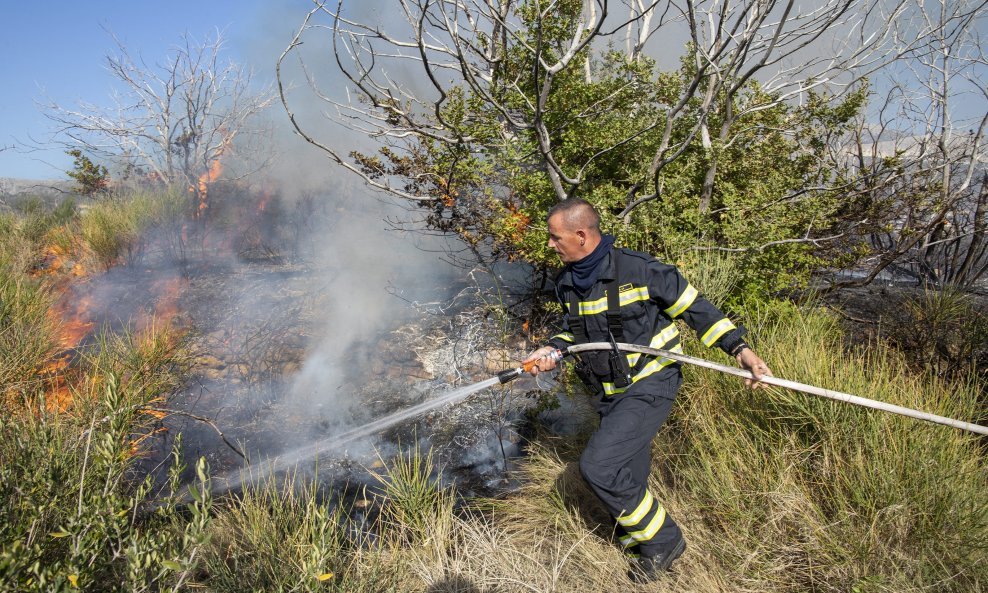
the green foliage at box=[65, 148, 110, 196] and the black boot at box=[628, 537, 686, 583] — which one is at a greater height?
the green foliage at box=[65, 148, 110, 196]

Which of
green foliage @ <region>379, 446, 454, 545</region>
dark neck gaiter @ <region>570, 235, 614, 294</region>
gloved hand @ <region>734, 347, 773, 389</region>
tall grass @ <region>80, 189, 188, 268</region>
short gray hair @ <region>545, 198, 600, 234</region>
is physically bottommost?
green foliage @ <region>379, 446, 454, 545</region>

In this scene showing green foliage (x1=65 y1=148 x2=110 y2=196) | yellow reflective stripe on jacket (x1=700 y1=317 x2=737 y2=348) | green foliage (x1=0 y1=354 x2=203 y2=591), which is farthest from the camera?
green foliage (x1=65 y1=148 x2=110 y2=196)

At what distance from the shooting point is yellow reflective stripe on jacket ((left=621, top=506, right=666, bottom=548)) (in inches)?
93.7

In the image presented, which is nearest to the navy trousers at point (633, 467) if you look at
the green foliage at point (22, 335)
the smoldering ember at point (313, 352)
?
the smoldering ember at point (313, 352)

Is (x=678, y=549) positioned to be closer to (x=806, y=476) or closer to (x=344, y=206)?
(x=806, y=476)

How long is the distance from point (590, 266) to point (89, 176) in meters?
12.2

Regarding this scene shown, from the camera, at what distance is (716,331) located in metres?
2.48

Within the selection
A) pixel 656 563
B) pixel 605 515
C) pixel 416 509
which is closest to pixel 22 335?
pixel 416 509

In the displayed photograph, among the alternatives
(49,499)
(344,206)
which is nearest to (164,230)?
(344,206)

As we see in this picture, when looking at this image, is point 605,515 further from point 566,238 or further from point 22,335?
point 22,335

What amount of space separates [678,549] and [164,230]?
8944 mm

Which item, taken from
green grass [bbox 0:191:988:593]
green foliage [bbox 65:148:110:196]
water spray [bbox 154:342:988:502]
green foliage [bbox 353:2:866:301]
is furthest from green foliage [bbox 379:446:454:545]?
green foliage [bbox 65:148:110:196]

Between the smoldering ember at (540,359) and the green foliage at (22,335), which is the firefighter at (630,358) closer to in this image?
the smoldering ember at (540,359)

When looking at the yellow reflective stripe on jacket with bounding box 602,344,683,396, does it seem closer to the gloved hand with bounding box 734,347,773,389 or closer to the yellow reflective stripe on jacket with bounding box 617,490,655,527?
the gloved hand with bounding box 734,347,773,389
